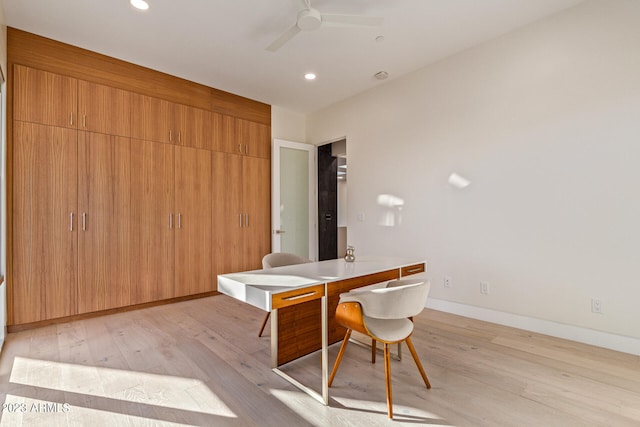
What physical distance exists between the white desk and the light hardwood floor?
0.76ft

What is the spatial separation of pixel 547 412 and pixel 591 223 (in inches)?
67.8

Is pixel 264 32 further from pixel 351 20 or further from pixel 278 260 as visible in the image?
pixel 278 260

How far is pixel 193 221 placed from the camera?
13.2 feet

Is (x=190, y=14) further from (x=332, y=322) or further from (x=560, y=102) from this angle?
(x=560, y=102)

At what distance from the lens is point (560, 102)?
274 cm

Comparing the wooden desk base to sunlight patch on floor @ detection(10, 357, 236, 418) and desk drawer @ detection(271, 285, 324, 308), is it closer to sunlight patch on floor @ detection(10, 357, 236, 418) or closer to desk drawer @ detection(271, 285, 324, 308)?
desk drawer @ detection(271, 285, 324, 308)

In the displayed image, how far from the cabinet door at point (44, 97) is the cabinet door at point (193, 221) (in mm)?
1126

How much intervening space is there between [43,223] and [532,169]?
485cm

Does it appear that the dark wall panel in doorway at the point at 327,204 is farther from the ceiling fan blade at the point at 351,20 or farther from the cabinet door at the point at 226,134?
the ceiling fan blade at the point at 351,20

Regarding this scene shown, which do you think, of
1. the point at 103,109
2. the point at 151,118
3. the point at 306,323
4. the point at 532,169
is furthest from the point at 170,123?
the point at 532,169

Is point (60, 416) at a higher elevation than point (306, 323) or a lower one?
lower

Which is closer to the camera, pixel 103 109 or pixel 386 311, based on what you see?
pixel 386 311

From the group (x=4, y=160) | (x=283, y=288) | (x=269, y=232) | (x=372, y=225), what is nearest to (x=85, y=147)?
(x=4, y=160)

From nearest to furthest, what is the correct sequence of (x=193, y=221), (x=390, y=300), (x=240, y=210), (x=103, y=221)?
(x=390, y=300) < (x=103, y=221) < (x=193, y=221) < (x=240, y=210)
